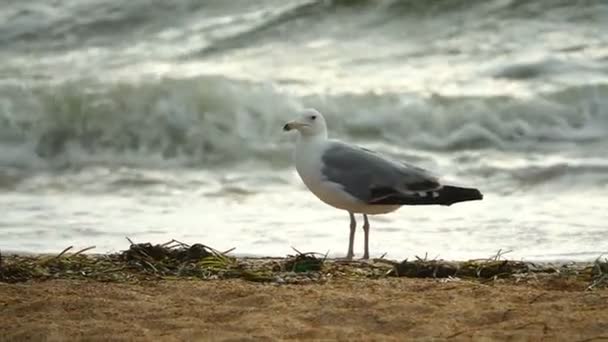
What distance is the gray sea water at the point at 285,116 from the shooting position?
26.5 feet

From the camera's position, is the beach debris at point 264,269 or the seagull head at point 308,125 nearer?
the beach debris at point 264,269

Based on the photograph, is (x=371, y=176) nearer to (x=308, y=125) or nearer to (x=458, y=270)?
(x=308, y=125)

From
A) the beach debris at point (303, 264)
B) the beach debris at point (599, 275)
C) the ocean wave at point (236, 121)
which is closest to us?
the beach debris at point (599, 275)

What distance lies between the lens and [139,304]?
5.36 m

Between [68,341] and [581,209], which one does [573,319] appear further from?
[581,209]

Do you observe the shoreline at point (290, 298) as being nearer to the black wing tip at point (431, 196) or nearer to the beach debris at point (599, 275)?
the beach debris at point (599, 275)

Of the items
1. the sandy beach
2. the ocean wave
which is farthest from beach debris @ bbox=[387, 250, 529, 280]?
the ocean wave

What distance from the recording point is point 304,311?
516 centimetres

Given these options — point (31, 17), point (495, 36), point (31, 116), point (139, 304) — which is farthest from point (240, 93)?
point (139, 304)

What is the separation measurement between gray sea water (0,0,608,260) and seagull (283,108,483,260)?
399mm

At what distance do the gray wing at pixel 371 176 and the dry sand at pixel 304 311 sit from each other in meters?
1.12

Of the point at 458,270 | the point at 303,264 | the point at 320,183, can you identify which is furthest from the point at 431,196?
the point at 303,264

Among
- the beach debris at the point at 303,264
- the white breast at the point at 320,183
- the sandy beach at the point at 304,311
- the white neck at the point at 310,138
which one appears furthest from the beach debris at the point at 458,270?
the white neck at the point at 310,138

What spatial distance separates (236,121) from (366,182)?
4866 mm
